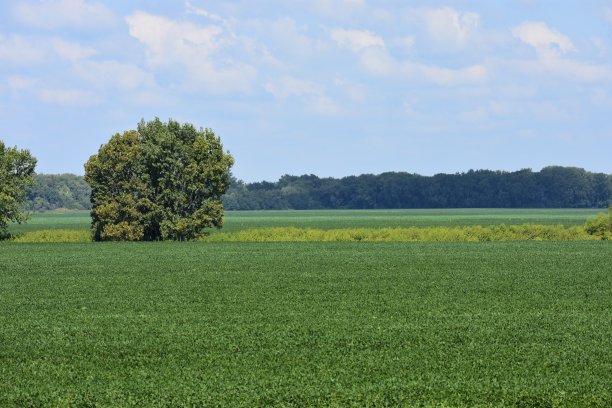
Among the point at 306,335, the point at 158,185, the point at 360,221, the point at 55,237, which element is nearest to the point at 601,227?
the point at 158,185

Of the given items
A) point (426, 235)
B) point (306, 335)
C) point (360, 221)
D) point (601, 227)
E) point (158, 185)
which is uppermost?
point (158, 185)

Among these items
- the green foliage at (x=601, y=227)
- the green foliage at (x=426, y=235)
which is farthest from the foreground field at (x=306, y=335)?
the green foliage at (x=601, y=227)

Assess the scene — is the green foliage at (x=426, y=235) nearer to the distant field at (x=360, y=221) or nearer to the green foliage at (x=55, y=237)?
the green foliage at (x=55, y=237)

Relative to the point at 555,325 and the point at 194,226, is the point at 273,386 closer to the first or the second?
the point at 555,325

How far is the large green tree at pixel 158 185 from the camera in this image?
220 feet

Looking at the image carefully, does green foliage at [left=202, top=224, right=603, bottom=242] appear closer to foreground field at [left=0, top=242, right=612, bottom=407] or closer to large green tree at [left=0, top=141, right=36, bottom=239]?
large green tree at [left=0, top=141, right=36, bottom=239]

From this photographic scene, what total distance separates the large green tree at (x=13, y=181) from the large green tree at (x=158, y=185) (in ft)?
16.9

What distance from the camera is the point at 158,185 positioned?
67.7 meters

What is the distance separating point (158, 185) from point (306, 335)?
47.2 m

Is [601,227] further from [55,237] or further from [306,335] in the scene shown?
[306,335]

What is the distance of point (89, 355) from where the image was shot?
20.1 meters

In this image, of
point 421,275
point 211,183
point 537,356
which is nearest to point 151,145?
point 211,183

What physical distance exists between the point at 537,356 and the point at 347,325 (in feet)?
18.1

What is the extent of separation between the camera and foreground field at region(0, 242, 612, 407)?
54.5 ft
